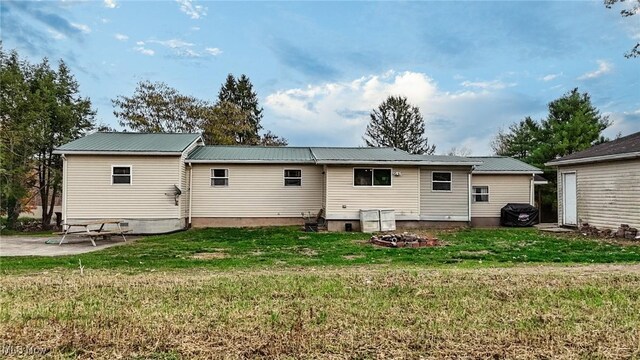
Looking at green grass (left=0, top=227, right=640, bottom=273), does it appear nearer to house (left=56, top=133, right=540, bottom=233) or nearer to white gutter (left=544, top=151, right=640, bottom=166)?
house (left=56, top=133, right=540, bottom=233)

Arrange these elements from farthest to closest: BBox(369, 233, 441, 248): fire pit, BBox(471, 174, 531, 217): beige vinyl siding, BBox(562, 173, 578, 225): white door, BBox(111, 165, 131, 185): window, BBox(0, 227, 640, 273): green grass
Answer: BBox(471, 174, 531, 217): beige vinyl siding
BBox(562, 173, 578, 225): white door
BBox(111, 165, 131, 185): window
BBox(369, 233, 441, 248): fire pit
BBox(0, 227, 640, 273): green grass

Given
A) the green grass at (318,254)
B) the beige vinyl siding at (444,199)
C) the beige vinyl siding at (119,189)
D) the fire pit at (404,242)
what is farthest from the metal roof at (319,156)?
the fire pit at (404,242)

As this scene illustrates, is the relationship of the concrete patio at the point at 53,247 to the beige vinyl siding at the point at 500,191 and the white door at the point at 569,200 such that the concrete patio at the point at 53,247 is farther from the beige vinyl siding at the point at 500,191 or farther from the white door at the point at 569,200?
the white door at the point at 569,200

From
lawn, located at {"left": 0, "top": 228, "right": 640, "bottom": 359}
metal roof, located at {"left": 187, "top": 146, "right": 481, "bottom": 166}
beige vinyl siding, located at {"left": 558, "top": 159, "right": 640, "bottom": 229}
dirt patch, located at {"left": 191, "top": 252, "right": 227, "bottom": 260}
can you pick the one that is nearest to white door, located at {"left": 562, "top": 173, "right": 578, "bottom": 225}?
beige vinyl siding, located at {"left": 558, "top": 159, "right": 640, "bottom": 229}

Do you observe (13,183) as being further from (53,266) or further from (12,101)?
(53,266)

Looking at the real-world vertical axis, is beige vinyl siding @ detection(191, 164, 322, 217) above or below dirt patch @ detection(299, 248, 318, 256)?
above

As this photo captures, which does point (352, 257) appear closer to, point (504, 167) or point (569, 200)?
point (569, 200)

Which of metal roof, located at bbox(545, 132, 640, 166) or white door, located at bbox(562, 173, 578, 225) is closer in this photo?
metal roof, located at bbox(545, 132, 640, 166)

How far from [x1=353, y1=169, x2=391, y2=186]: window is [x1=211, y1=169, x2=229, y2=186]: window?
5.27 meters

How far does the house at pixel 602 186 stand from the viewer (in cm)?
1245

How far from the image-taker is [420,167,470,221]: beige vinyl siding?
15711 mm

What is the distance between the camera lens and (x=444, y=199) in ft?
51.8

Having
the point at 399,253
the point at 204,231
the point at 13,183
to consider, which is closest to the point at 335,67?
the point at 204,231

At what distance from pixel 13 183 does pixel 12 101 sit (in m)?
3.70
